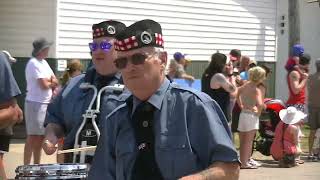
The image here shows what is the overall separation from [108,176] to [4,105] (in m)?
2.03

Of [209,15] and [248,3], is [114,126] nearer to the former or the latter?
[209,15]

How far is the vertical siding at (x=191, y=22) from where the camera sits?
15031mm

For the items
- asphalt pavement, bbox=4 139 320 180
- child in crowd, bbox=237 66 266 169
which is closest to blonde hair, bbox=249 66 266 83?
child in crowd, bbox=237 66 266 169

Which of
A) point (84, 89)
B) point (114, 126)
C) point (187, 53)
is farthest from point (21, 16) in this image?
point (114, 126)

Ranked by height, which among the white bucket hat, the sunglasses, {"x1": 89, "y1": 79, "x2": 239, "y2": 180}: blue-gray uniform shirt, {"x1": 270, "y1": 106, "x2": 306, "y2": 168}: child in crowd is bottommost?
{"x1": 270, "y1": 106, "x2": 306, "y2": 168}: child in crowd

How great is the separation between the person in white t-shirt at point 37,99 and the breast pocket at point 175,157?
6.13 metres

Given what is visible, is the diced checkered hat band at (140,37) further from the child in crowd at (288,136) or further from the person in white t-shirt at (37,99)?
the child in crowd at (288,136)

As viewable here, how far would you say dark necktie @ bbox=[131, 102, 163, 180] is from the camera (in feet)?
10.2

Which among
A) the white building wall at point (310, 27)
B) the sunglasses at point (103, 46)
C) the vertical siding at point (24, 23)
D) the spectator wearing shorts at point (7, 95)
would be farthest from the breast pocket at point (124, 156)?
the white building wall at point (310, 27)

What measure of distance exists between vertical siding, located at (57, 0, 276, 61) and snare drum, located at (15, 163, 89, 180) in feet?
36.5

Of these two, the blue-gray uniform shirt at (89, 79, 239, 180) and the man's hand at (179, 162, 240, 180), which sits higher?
the blue-gray uniform shirt at (89, 79, 239, 180)

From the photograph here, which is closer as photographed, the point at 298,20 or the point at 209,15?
the point at 209,15

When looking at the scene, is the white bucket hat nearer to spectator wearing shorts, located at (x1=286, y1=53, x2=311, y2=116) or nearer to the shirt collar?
spectator wearing shorts, located at (x1=286, y1=53, x2=311, y2=116)

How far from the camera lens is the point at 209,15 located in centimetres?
1853
